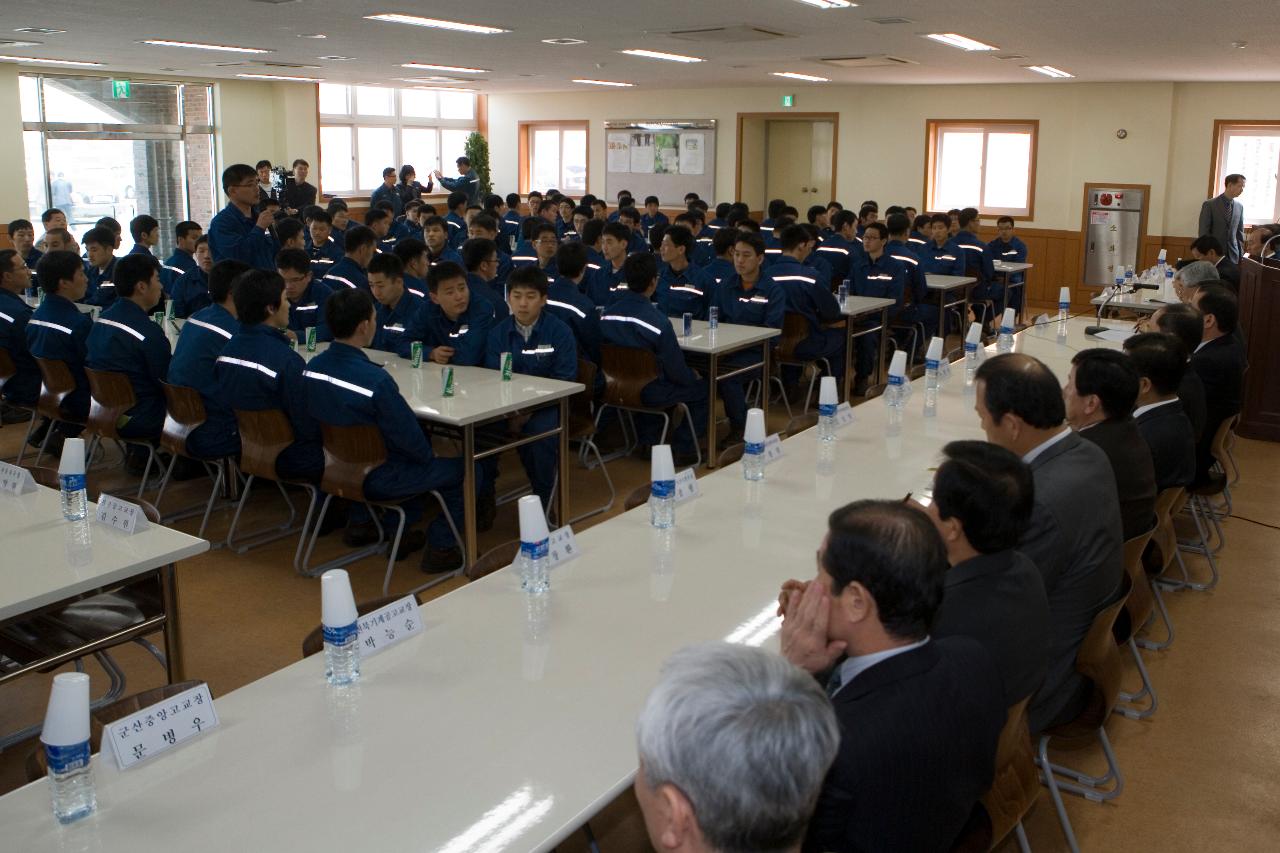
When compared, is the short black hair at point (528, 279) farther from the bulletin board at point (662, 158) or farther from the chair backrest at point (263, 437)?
the bulletin board at point (662, 158)

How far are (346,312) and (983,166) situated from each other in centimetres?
1174

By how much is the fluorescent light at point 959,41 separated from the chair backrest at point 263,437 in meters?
6.07

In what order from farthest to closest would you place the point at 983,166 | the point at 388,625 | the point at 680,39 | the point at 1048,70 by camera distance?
1. the point at 983,166
2. the point at 1048,70
3. the point at 680,39
4. the point at 388,625

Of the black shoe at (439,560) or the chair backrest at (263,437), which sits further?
the black shoe at (439,560)

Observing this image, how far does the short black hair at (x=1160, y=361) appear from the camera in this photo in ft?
12.7

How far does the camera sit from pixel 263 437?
4.58 m

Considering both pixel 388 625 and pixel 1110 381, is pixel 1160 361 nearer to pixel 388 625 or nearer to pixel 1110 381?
pixel 1110 381

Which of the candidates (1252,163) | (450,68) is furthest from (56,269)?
(1252,163)

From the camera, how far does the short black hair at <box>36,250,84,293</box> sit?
553cm

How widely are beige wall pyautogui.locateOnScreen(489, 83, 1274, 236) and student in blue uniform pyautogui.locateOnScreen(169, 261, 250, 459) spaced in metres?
11.3

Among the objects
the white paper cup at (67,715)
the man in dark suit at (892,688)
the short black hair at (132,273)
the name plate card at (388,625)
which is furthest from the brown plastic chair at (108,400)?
the man in dark suit at (892,688)

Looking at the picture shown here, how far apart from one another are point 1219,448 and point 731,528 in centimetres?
277

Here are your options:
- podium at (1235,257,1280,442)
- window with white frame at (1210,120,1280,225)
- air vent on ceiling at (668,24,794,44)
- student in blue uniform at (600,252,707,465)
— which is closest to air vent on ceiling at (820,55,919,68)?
air vent on ceiling at (668,24,794,44)

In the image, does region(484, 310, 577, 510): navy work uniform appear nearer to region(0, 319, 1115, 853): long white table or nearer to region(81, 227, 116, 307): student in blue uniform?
region(0, 319, 1115, 853): long white table
